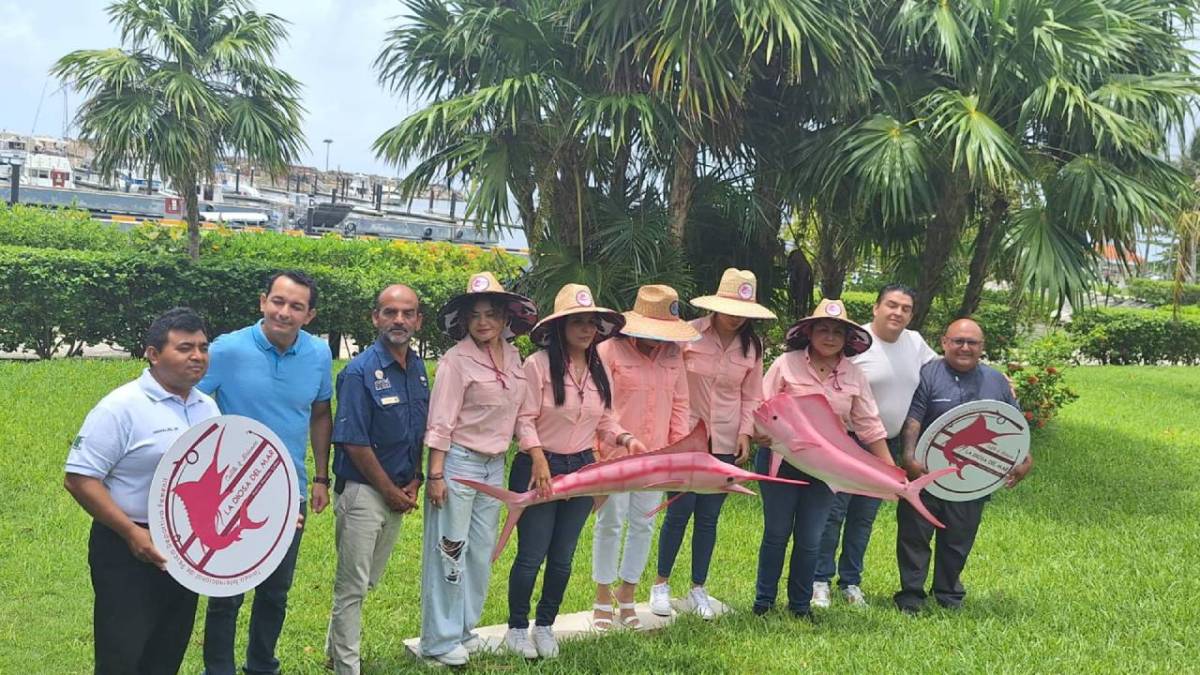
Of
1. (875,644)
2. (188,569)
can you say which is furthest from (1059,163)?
(188,569)

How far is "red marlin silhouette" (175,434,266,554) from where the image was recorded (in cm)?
312

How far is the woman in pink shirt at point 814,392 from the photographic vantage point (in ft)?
15.7

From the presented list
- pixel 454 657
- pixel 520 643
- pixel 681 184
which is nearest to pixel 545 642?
pixel 520 643

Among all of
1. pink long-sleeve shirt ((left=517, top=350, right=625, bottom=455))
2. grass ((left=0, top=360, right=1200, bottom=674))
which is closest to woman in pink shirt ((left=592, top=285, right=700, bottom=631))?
pink long-sleeve shirt ((left=517, top=350, right=625, bottom=455))

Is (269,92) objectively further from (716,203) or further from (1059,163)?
(1059,163)

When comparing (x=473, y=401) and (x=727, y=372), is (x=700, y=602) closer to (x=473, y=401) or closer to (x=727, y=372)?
(x=727, y=372)

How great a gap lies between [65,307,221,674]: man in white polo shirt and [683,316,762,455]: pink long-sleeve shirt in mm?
2337

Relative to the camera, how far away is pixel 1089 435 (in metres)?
10.7

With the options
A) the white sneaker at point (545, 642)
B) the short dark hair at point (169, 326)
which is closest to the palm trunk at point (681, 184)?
the white sneaker at point (545, 642)

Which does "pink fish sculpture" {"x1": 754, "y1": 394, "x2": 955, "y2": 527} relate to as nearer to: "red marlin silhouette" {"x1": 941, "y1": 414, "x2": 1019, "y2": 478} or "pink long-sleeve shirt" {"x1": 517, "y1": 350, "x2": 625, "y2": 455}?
"red marlin silhouette" {"x1": 941, "y1": 414, "x2": 1019, "y2": 478}

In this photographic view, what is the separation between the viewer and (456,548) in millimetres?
4078

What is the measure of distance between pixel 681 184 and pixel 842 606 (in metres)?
4.00

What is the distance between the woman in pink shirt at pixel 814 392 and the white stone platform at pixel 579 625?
58 centimetres

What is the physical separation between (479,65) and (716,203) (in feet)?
7.85
